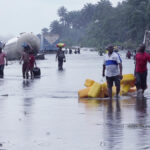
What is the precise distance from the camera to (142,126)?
45.6ft

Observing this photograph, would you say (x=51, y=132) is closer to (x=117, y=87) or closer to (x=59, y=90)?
(x=117, y=87)

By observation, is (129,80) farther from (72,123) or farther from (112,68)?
(72,123)

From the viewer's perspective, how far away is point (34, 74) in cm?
3644

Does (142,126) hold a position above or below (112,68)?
below

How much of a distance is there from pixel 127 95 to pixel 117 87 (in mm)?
1672

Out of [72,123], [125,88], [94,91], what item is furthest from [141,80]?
[72,123]

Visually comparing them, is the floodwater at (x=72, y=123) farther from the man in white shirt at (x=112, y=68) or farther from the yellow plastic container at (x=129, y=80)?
the man in white shirt at (x=112, y=68)

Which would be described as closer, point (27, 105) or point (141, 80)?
point (27, 105)

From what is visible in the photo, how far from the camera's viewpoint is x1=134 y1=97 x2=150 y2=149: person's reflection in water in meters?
11.5

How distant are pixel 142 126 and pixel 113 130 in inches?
30.6

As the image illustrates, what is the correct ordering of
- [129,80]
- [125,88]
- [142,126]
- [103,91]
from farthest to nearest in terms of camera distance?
[125,88] → [129,80] → [103,91] → [142,126]

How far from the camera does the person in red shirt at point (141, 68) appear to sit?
22016 millimetres

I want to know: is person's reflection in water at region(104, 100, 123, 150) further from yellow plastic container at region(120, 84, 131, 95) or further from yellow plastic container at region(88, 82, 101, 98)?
yellow plastic container at region(120, 84, 131, 95)

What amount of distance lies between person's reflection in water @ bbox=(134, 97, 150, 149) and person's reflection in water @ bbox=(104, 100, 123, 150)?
0.28 metres
